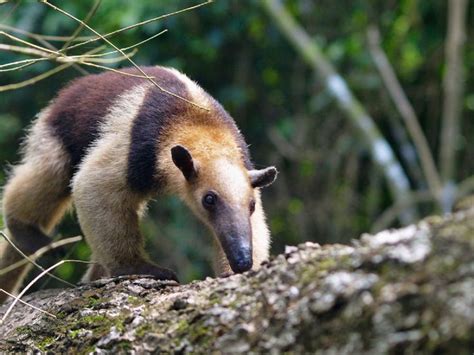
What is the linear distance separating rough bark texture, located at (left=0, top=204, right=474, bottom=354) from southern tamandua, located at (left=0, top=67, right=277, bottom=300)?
52.9 inches

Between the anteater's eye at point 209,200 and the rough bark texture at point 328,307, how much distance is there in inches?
54.1

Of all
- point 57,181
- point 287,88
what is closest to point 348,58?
point 287,88

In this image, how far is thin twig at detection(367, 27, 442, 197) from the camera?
11.5m

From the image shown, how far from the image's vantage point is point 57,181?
6.80 metres

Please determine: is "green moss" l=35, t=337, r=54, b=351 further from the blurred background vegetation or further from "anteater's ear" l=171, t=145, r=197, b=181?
the blurred background vegetation

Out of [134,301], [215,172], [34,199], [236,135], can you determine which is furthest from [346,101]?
[134,301]

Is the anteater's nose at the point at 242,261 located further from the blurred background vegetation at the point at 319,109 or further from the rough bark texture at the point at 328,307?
the blurred background vegetation at the point at 319,109

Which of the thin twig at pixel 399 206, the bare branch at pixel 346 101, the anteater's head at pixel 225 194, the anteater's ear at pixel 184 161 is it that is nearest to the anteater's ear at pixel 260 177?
the anteater's head at pixel 225 194

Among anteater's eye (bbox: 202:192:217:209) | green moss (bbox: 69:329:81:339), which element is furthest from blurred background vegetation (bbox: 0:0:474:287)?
green moss (bbox: 69:329:81:339)

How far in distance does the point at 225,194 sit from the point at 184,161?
0.36 metres

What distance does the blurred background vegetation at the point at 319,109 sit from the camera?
12.2 meters

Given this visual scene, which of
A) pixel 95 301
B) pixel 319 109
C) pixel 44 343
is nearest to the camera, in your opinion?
pixel 44 343

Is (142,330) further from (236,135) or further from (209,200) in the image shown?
(236,135)

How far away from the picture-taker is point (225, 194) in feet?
19.0
